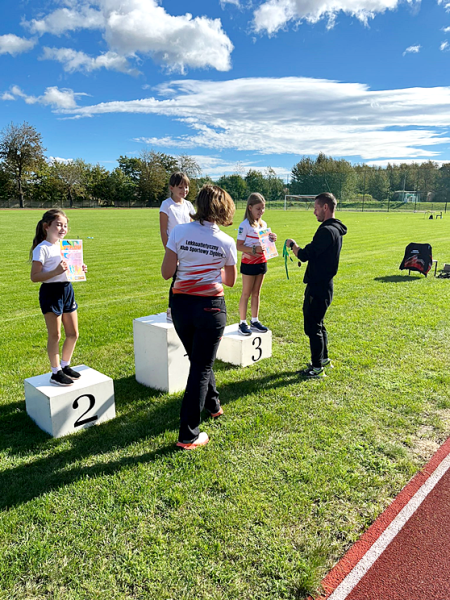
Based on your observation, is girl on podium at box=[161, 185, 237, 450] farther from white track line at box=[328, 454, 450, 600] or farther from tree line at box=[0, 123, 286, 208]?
tree line at box=[0, 123, 286, 208]

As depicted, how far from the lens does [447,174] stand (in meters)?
67.1

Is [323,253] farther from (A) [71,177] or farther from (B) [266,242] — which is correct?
(A) [71,177]

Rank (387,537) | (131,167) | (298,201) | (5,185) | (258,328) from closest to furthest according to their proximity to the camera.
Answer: (387,537), (258,328), (5,185), (298,201), (131,167)

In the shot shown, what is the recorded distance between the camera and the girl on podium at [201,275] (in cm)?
319

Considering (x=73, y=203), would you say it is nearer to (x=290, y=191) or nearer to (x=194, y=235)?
(x=290, y=191)

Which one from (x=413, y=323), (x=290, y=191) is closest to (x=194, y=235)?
(x=413, y=323)

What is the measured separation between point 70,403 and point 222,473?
156 centimetres

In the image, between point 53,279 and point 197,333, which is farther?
Answer: point 53,279

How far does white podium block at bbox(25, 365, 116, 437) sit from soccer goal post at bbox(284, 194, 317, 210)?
63412 mm

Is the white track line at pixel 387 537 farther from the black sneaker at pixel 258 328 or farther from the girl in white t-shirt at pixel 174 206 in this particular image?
the girl in white t-shirt at pixel 174 206

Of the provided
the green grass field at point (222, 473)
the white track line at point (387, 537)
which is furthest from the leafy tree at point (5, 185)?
the white track line at point (387, 537)

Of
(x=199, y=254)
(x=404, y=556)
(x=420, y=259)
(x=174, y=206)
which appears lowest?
(x=404, y=556)

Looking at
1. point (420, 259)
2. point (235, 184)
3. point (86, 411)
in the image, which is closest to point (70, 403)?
point (86, 411)

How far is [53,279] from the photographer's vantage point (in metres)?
3.77
